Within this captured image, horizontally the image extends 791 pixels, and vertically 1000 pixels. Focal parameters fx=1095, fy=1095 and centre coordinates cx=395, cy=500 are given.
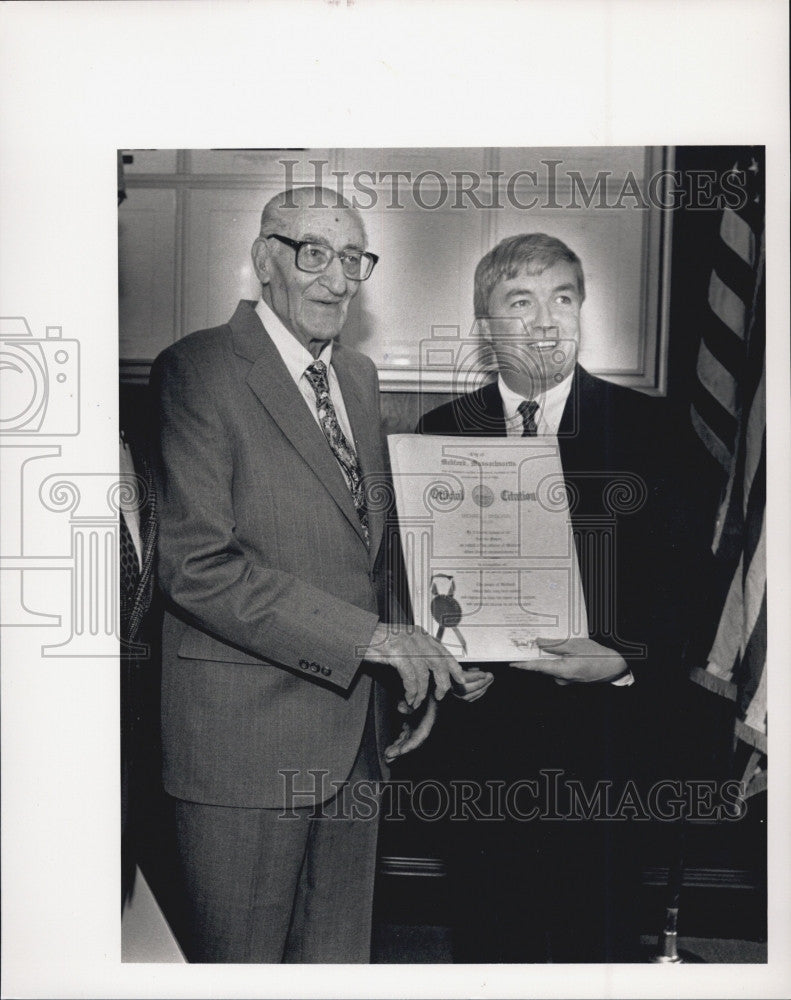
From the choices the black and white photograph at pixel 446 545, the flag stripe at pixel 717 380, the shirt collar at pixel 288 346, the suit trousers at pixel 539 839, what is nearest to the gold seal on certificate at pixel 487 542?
the black and white photograph at pixel 446 545

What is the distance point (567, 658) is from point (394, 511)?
51cm

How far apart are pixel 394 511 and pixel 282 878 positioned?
0.85 m

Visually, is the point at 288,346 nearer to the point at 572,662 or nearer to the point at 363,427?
the point at 363,427

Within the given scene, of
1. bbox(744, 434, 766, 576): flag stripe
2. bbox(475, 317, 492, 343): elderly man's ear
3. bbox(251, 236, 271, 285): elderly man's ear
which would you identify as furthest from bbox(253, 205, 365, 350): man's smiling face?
bbox(744, 434, 766, 576): flag stripe

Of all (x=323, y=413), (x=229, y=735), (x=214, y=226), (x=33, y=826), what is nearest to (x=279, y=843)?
(x=229, y=735)

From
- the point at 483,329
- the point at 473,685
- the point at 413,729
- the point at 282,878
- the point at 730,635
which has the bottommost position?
the point at 282,878

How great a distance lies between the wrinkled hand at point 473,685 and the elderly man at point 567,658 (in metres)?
0.02

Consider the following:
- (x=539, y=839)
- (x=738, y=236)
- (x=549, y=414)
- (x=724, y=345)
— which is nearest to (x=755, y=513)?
(x=724, y=345)

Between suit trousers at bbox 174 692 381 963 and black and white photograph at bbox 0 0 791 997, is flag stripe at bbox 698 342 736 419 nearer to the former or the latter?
black and white photograph at bbox 0 0 791 997

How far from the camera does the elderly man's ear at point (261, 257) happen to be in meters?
2.41

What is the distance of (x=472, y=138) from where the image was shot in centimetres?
243

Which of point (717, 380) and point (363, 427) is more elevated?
point (717, 380)

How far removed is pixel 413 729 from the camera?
2.44m

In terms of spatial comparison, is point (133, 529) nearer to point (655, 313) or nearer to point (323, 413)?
point (323, 413)
